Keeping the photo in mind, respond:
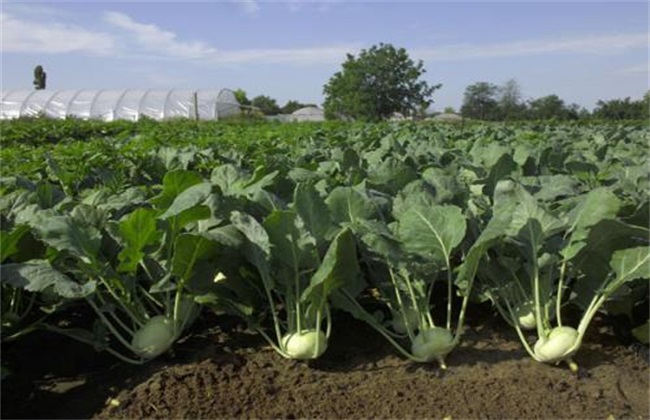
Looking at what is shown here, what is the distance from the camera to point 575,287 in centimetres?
256

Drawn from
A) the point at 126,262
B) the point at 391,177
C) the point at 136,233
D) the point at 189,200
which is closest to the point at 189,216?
the point at 189,200

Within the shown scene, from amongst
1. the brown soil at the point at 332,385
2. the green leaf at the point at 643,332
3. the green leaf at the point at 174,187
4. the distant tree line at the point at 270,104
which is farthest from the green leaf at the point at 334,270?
the distant tree line at the point at 270,104

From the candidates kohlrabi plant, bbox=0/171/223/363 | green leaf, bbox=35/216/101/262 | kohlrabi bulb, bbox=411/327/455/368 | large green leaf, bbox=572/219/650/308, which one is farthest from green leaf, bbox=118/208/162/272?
large green leaf, bbox=572/219/650/308

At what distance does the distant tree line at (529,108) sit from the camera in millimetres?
48438

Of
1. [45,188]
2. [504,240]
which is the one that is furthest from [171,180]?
[504,240]

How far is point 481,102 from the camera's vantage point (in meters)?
64.6

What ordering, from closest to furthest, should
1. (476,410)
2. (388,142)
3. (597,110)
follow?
1. (476,410)
2. (388,142)
3. (597,110)

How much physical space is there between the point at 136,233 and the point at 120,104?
40.2 metres

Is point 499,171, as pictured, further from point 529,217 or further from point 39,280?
point 39,280

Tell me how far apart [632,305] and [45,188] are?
9.40ft

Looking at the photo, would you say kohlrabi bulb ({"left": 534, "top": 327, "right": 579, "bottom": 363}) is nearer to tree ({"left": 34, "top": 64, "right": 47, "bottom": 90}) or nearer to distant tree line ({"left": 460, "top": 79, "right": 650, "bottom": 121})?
distant tree line ({"left": 460, "top": 79, "right": 650, "bottom": 121})

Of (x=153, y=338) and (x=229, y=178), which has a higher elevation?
(x=229, y=178)

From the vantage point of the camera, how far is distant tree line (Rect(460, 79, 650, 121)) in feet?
159

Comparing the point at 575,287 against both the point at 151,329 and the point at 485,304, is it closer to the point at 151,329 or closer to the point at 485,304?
the point at 485,304
